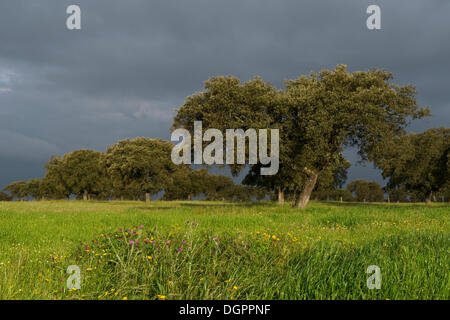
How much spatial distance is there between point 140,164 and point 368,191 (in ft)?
272

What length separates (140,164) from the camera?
57438 mm

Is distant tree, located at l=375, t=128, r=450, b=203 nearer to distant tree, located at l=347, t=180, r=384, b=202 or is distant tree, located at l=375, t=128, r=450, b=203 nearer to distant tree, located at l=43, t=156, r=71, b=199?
distant tree, located at l=347, t=180, r=384, b=202

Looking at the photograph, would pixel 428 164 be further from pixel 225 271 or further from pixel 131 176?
pixel 225 271

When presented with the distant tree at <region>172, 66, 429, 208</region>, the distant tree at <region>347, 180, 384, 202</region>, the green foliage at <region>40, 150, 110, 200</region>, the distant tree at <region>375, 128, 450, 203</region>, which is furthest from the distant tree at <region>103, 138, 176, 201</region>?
the distant tree at <region>347, 180, 384, 202</region>

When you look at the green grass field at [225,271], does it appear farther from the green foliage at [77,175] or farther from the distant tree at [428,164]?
the green foliage at [77,175]

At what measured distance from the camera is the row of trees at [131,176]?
5938 centimetres

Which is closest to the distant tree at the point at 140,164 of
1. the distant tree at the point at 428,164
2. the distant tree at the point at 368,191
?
the distant tree at the point at 428,164

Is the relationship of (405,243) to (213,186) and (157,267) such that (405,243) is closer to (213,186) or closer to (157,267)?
(157,267)

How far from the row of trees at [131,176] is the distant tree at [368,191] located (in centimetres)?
3991

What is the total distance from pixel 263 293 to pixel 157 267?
7.70 feet

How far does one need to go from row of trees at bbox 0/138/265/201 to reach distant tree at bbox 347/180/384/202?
39911 mm

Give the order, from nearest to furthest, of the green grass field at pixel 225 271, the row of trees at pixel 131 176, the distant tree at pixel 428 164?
the green grass field at pixel 225 271 → the distant tree at pixel 428 164 → the row of trees at pixel 131 176

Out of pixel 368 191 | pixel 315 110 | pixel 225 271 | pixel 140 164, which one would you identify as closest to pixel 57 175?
pixel 140 164
